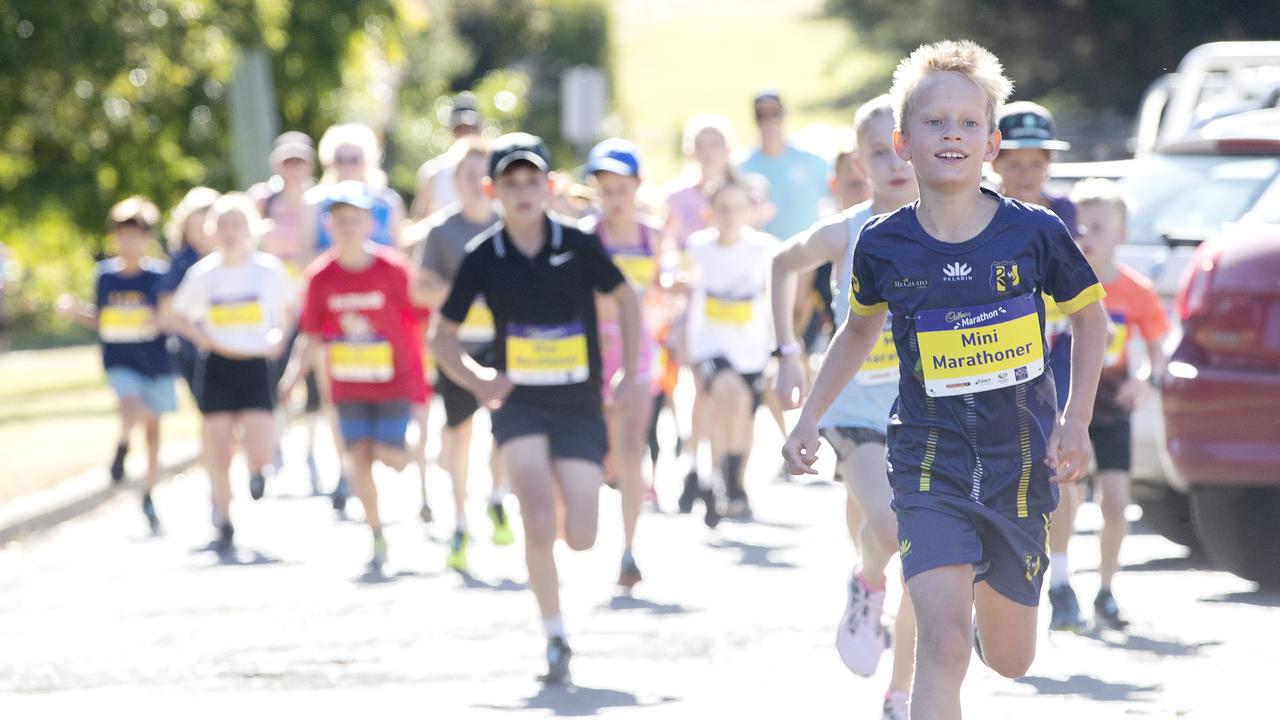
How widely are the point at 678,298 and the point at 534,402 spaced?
16.3ft

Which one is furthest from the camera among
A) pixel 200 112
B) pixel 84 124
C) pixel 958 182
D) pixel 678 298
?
pixel 200 112

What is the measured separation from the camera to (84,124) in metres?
23.3

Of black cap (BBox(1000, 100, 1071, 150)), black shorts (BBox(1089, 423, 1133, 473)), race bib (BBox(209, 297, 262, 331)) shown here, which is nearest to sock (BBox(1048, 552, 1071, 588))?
black shorts (BBox(1089, 423, 1133, 473))

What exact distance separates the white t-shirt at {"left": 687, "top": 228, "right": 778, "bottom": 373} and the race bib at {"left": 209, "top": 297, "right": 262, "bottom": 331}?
7.65ft

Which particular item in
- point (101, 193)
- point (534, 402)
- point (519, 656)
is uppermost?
point (101, 193)

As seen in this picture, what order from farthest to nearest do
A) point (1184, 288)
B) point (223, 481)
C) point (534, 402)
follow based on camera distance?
point (223, 481)
point (1184, 288)
point (534, 402)

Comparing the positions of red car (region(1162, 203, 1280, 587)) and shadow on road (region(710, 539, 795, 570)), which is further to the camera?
shadow on road (region(710, 539, 795, 570))

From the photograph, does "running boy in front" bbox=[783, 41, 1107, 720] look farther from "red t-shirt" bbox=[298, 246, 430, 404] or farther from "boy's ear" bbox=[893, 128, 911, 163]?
"red t-shirt" bbox=[298, 246, 430, 404]

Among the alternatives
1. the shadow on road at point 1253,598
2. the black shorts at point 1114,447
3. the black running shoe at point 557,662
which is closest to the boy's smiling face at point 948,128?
the black running shoe at point 557,662

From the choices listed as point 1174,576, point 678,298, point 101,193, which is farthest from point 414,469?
point 101,193

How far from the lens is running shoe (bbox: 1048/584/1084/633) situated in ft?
28.4

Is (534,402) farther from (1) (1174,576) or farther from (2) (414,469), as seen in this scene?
(2) (414,469)

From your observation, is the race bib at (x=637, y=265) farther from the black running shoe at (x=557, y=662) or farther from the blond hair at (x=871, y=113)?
the blond hair at (x=871, y=113)

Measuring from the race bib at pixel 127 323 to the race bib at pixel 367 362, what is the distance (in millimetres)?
3317
